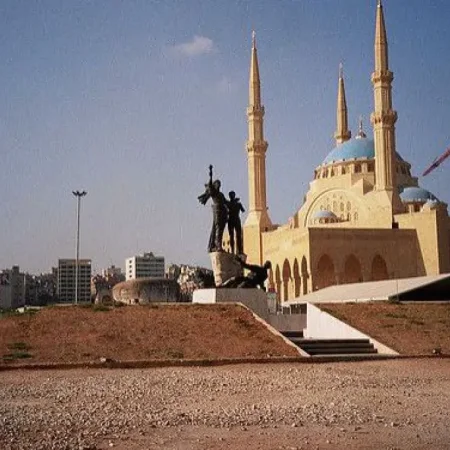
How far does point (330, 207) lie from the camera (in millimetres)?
58062

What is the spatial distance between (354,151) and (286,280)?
631 inches

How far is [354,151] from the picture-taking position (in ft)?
199

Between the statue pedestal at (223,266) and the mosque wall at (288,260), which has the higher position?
the mosque wall at (288,260)

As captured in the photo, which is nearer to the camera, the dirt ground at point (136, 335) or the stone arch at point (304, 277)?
the dirt ground at point (136, 335)

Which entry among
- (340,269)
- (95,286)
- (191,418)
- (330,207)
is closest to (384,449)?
(191,418)

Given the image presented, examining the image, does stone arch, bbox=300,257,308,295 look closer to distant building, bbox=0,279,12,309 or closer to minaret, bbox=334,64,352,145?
minaret, bbox=334,64,352,145

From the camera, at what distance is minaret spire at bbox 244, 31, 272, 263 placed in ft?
182

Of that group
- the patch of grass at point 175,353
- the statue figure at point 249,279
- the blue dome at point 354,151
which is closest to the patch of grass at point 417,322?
the statue figure at point 249,279

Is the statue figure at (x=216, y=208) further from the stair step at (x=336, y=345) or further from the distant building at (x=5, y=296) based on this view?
the distant building at (x=5, y=296)

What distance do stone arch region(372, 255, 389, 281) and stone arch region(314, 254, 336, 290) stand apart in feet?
8.89

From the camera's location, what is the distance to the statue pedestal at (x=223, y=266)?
935 inches

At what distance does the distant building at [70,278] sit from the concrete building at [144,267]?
17.4 m

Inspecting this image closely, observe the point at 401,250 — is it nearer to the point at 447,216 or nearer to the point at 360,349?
the point at 447,216

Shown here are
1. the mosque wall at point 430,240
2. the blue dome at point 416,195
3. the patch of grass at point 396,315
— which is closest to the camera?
the patch of grass at point 396,315
